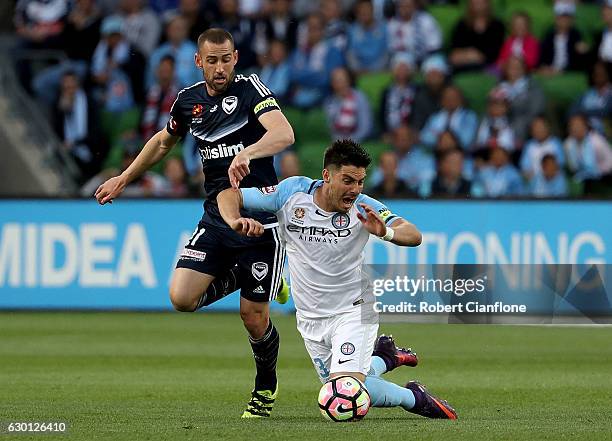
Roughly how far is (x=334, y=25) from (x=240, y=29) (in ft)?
4.47

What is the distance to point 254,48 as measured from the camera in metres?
19.9

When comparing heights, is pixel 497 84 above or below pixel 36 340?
above

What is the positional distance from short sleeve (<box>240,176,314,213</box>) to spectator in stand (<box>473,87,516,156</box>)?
10322 mm

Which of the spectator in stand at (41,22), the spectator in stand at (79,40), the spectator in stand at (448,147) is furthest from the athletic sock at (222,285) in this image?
the spectator in stand at (41,22)

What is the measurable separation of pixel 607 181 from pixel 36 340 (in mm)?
8181

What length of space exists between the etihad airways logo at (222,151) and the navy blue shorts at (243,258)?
45 centimetres

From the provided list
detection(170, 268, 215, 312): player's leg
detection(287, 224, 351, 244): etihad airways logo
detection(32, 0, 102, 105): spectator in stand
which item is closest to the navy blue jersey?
detection(170, 268, 215, 312): player's leg

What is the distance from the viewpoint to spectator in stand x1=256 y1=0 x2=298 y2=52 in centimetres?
1998

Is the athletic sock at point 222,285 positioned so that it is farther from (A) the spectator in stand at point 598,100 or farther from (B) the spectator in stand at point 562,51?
(B) the spectator in stand at point 562,51

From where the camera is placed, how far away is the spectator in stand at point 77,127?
770 inches

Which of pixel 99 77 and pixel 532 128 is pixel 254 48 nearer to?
pixel 99 77

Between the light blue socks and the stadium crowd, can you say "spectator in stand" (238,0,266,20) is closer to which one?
the stadium crowd

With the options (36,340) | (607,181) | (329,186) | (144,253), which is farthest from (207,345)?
(607,181)

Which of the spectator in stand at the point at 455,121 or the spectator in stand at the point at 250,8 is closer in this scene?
the spectator in stand at the point at 455,121
